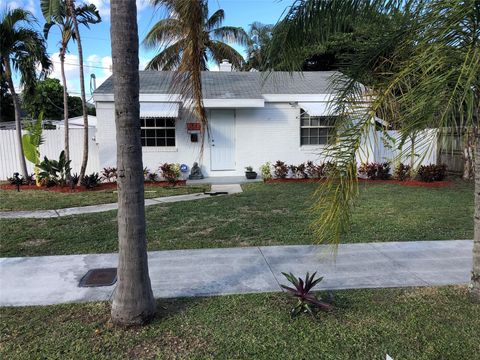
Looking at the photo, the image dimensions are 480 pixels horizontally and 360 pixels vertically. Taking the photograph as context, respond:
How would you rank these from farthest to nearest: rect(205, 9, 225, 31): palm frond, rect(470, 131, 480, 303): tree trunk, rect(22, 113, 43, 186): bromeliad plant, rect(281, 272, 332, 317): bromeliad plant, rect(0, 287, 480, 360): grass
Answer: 1. rect(205, 9, 225, 31): palm frond
2. rect(22, 113, 43, 186): bromeliad plant
3. rect(470, 131, 480, 303): tree trunk
4. rect(281, 272, 332, 317): bromeliad plant
5. rect(0, 287, 480, 360): grass

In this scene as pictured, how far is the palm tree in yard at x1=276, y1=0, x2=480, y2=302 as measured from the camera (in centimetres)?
249

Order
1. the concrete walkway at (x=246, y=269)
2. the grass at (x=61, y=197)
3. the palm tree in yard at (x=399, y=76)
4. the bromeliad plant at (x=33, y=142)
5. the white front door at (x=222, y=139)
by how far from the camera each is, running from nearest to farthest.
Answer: the palm tree in yard at (x=399, y=76), the concrete walkway at (x=246, y=269), the grass at (x=61, y=197), the bromeliad plant at (x=33, y=142), the white front door at (x=222, y=139)

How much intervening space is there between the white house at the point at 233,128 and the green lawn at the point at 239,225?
13.8ft

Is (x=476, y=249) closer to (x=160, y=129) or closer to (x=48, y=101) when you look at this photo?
(x=160, y=129)

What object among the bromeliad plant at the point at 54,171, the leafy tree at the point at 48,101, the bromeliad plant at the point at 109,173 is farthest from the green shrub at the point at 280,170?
the leafy tree at the point at 48,101

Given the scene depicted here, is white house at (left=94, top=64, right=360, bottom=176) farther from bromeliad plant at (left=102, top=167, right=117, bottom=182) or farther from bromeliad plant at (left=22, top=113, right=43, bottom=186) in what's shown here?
bromeliad plant at (left=22, top=113, right=43, bottom=186)

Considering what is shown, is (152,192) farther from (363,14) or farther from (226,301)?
(363,14)

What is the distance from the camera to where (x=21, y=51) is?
12352mm

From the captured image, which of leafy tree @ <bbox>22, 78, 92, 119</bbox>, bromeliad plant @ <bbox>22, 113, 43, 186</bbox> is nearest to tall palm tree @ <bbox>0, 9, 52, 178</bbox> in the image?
bromeliad plant @ <bbox>22, 113, 43, 186</bbox>

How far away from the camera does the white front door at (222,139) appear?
14164 mm

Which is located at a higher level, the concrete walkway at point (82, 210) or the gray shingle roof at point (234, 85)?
the gray shingle roof at point (234, 85)

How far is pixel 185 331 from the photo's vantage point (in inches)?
141

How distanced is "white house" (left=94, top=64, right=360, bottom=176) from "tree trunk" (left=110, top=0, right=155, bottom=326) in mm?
10024

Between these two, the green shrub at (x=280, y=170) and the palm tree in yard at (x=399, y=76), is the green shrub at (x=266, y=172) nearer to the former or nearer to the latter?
the green shrub at (x=280, y=170)
